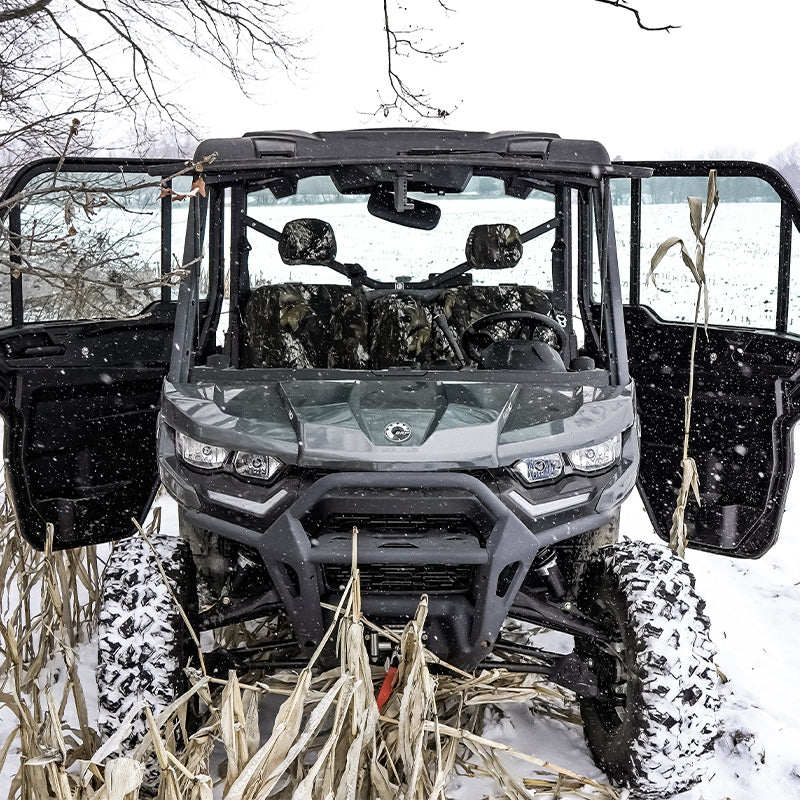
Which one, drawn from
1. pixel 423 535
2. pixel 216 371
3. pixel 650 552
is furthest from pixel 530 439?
pixel 216 371

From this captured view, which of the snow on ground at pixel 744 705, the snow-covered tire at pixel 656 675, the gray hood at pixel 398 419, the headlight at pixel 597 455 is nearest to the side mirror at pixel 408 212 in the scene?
the gray hood at pixel 398 419

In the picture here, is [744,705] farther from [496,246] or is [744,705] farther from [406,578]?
[496,246]

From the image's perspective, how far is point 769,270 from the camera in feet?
50.4

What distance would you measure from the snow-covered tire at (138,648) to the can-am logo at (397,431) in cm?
85

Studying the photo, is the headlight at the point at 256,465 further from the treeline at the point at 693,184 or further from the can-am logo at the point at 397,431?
the treeline at the point at 693,184

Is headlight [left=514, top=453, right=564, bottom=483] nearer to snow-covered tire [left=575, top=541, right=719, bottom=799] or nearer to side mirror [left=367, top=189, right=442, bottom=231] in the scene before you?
snow-covered tire [left=575, top=541, right=719, bottom=799]

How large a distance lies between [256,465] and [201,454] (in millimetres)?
194

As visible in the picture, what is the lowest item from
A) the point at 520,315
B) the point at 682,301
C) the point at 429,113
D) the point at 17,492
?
the point at 682,301

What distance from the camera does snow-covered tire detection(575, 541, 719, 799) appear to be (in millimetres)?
2674

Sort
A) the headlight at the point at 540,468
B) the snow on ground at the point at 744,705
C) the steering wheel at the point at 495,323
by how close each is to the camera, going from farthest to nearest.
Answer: the steering wheel at the point at 495,323
the snow on ground at the point at 744,705
the headlight at the point at 540,468

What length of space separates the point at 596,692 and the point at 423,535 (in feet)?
Result: 2.52

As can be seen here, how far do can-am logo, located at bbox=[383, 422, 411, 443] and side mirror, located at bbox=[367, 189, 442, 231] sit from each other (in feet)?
3.20

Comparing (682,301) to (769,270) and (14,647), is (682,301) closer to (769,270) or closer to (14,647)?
(769,270)

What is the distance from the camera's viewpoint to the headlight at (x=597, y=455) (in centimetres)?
271
